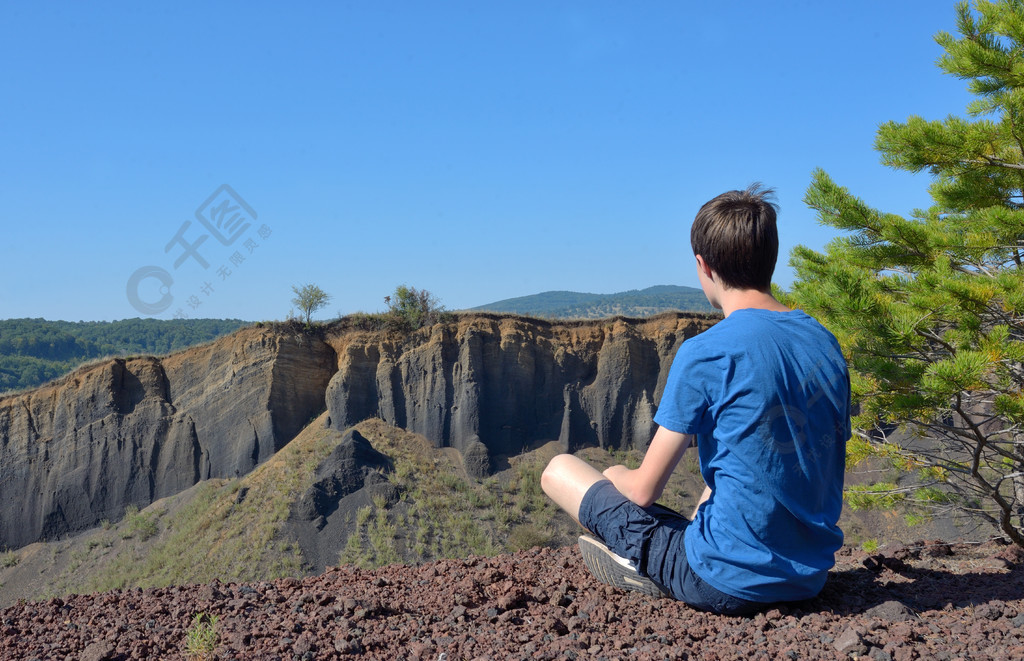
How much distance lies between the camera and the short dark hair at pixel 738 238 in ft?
9.10

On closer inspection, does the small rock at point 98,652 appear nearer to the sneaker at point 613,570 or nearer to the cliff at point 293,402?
the sneaker at point 613,570

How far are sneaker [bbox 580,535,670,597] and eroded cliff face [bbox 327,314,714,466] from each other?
20.7 meters

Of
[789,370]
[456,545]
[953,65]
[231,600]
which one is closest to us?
[789,370]

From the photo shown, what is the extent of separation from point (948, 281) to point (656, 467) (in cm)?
508

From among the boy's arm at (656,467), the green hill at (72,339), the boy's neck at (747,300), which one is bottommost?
the boy's arm at (656,467)

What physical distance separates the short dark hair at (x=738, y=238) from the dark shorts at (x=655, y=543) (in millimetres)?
1098

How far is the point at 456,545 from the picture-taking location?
20.0 metres

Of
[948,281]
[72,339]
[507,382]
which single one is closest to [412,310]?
[507,382]

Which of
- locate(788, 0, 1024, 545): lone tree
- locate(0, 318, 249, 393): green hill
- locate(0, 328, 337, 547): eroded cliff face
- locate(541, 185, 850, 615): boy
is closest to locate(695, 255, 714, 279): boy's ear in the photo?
locate(541, 185, 850, 615): boy

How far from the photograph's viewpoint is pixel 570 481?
11.5ft

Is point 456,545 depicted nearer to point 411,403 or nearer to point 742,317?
point 411,403

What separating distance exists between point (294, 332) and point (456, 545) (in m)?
10.3

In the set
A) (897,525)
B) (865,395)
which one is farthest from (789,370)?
(897,525)

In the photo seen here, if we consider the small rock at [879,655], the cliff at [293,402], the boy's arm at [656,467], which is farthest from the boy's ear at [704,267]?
the cliff at [293,402]
